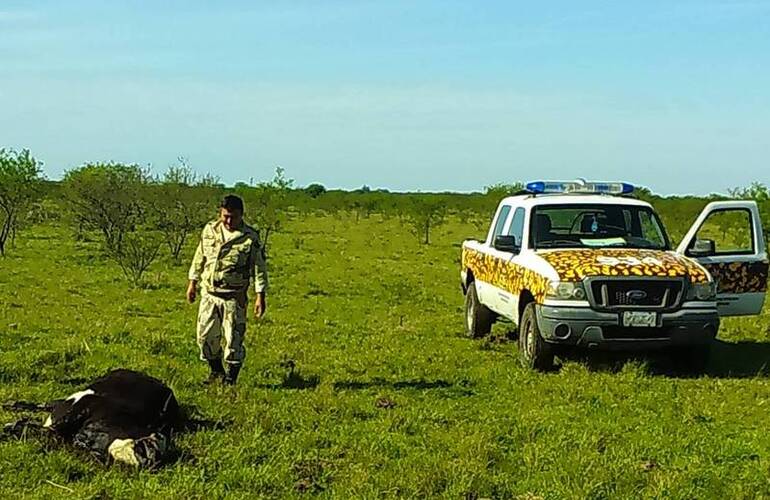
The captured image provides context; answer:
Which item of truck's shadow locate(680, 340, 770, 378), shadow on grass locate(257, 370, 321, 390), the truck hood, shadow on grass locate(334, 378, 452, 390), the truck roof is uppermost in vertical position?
the truck roof

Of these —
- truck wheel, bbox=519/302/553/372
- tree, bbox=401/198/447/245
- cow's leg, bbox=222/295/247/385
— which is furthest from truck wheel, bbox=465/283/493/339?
tree, bbox=401/198/447/245

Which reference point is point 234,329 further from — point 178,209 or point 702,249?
point 178,209

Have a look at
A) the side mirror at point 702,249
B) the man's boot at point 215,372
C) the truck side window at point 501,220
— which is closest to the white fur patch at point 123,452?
the man's boot at point 215,372

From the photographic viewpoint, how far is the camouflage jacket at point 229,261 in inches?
336

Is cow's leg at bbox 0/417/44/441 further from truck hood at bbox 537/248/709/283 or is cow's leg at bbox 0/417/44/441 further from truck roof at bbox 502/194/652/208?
truck roof at bbox 502/194/652/208

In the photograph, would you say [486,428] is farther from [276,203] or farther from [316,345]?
[276,203]

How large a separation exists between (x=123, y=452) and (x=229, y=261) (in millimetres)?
2694

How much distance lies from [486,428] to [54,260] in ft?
74.2

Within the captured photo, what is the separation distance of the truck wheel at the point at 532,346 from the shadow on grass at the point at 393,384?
1.06 m

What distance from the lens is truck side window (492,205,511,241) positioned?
12234 mm

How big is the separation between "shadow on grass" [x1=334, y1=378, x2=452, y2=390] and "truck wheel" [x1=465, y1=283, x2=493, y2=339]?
11.2 feet

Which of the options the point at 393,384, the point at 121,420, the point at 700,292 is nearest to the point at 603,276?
the point at 700,292

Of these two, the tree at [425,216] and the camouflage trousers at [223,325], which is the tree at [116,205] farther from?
the camouflage trousers at [223,325]

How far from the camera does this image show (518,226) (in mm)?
11438
